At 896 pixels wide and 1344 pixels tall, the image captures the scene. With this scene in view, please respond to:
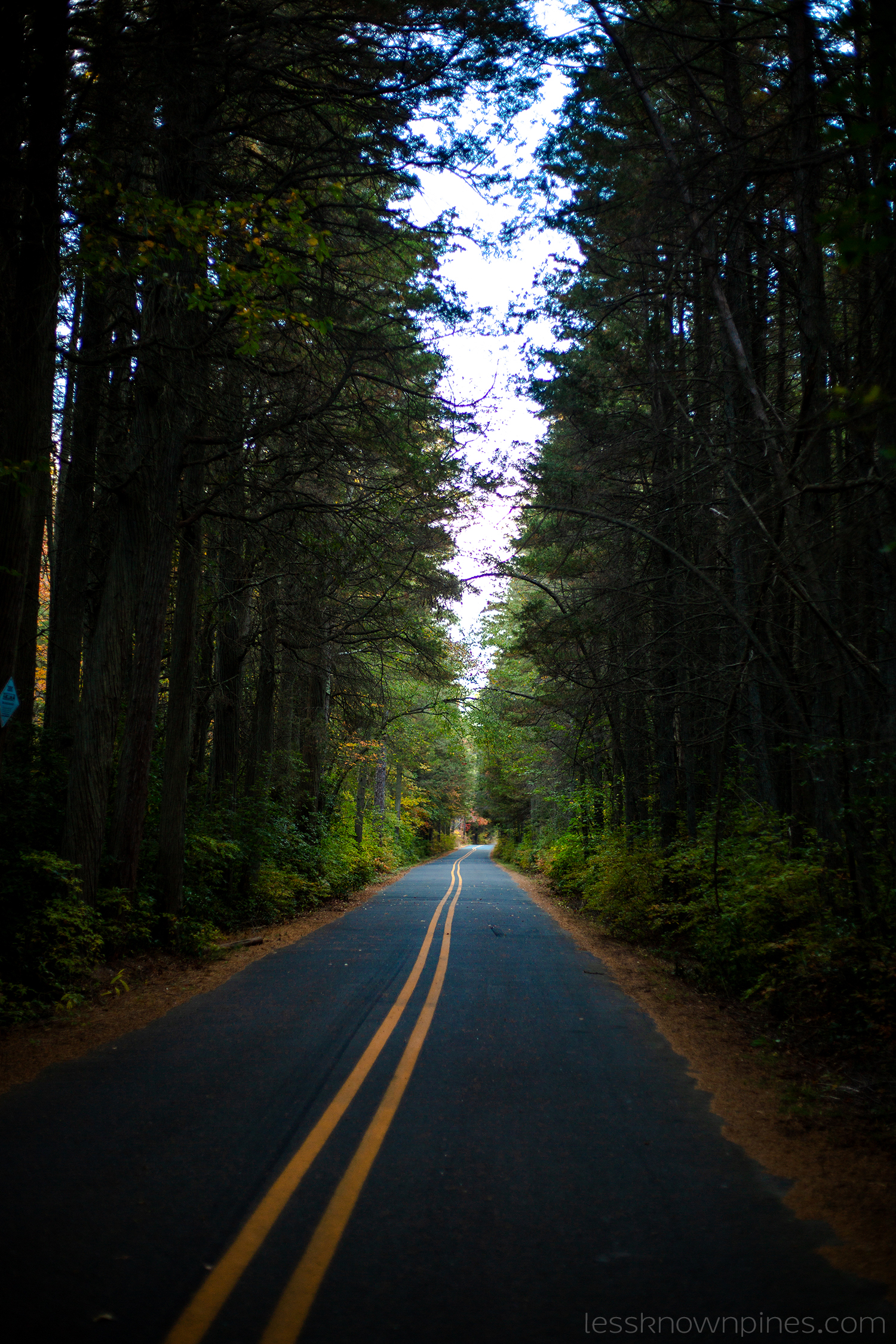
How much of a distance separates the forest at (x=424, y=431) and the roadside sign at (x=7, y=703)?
0.26 ft

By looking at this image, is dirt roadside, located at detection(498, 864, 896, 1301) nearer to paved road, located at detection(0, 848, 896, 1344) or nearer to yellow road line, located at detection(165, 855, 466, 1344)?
paved road, located at detection(0, 848, 896, 1344)

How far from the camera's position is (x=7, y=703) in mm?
7594

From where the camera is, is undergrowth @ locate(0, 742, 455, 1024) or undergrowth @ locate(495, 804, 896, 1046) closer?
undergrowth @ locate(495, 804, 896, 1046)

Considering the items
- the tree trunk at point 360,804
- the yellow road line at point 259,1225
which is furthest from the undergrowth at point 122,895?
the tree trunk at point 360,804

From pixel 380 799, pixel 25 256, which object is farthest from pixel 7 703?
pixel 380 799

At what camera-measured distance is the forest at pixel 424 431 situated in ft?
24.6

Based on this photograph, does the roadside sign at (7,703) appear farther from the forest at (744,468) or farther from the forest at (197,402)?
the forest at (744,468)

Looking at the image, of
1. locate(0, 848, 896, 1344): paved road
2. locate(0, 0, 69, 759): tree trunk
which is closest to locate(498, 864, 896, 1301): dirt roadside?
locate(0, 848, 896, 1344): paved road

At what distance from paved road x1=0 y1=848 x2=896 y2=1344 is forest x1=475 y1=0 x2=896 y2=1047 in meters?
2.74

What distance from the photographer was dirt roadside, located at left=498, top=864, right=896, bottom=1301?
380 cm

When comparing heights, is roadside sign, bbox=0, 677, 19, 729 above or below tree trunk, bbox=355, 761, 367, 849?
above

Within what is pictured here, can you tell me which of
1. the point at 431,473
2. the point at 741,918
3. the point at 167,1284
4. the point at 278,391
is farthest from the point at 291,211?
the point at 741,918

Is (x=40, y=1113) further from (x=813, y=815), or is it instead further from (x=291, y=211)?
(x=813, y=815)

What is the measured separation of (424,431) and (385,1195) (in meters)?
11.0
